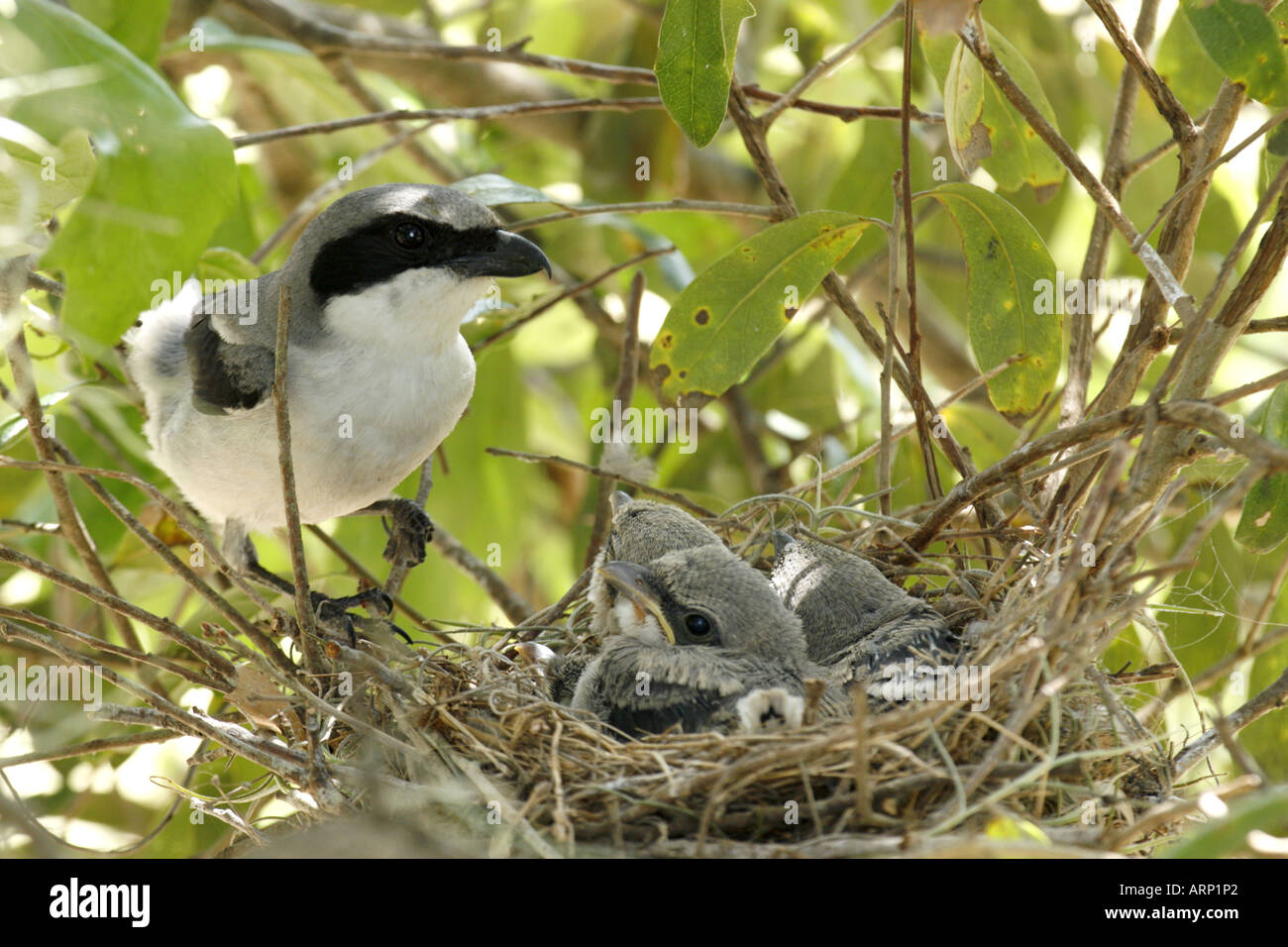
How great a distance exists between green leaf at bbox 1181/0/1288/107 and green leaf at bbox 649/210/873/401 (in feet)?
3.14

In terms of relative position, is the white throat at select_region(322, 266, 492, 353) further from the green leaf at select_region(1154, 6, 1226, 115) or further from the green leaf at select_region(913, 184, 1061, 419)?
the green leaf at select_region(1154, 6, 1226, 115)

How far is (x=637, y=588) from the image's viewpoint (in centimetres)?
303

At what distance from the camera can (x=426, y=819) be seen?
2.39 metres

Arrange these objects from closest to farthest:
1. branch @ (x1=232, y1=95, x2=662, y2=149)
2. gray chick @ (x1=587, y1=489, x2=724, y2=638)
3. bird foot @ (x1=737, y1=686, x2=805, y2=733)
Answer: bird foot @ (x1=737, y1=686, x2=805, y2=733), gray chick @ (x1=587, y1=489, x2=724, y2=638), branch @ (x1=232, y1=95, x2=662, y2=149)

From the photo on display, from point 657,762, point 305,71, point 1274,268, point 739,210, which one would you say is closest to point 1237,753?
point 657,762

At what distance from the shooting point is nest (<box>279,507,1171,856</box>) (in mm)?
2162

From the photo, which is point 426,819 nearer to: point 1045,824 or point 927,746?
point 927,746

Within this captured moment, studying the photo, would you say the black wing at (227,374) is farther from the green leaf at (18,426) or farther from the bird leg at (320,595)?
the bird leg at (320,595)

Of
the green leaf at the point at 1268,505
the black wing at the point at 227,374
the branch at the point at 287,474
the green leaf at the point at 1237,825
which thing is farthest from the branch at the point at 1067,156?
the black wing at the point at 227,374

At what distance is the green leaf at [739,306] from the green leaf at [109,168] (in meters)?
1.25

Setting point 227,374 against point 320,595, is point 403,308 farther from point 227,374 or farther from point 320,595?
point 320,595

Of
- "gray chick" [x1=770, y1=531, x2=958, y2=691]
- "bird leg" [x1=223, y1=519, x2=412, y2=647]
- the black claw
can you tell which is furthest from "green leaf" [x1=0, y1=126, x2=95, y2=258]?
"gray chick" [x1=770, y1=531, x2=958, y2=691]

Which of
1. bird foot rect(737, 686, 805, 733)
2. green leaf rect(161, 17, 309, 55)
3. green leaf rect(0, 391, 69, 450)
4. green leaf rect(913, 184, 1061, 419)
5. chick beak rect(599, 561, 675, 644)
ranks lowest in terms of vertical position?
bird foot rect(737, 686, 805, 733)

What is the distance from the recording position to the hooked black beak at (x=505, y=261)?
339 centimetres
